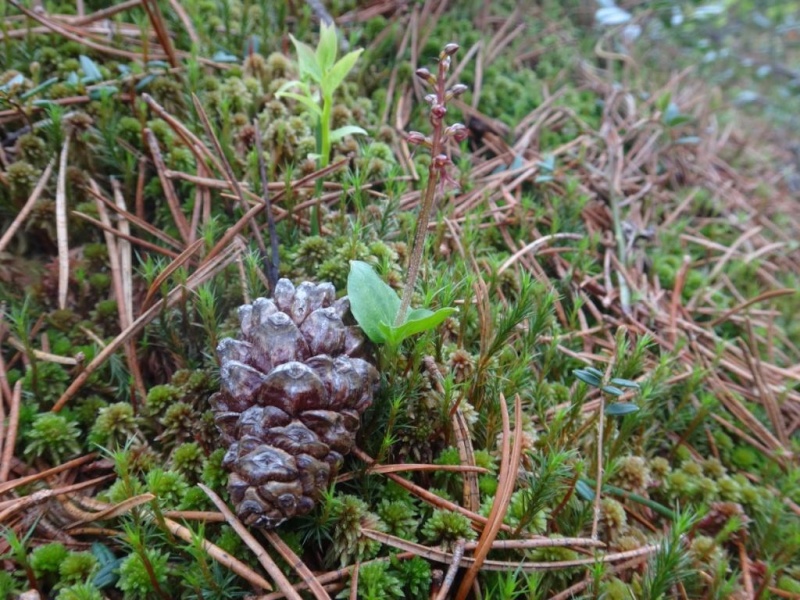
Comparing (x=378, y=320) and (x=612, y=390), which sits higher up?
(x=378, y=320)

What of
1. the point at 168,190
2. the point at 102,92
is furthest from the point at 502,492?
the point at 102,92

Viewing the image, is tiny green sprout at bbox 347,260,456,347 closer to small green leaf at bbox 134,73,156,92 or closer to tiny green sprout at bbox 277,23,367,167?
tiny green sprout at bbox 277,23,367,167

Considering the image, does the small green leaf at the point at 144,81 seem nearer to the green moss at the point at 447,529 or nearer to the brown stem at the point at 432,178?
the brown stem at the point at 432,178

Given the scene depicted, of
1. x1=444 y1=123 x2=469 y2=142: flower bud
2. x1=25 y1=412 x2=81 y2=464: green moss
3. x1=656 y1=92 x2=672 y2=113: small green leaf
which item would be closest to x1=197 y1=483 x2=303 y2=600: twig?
x1=25 y1=412 x2=81 y2=464: green moss

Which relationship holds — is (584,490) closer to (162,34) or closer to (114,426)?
(114,426)

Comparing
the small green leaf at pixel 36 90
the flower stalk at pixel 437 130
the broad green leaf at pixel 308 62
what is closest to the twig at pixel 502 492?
the flower stalk at pixel 437 130

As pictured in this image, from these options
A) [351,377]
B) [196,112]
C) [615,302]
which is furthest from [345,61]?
[615,302]
